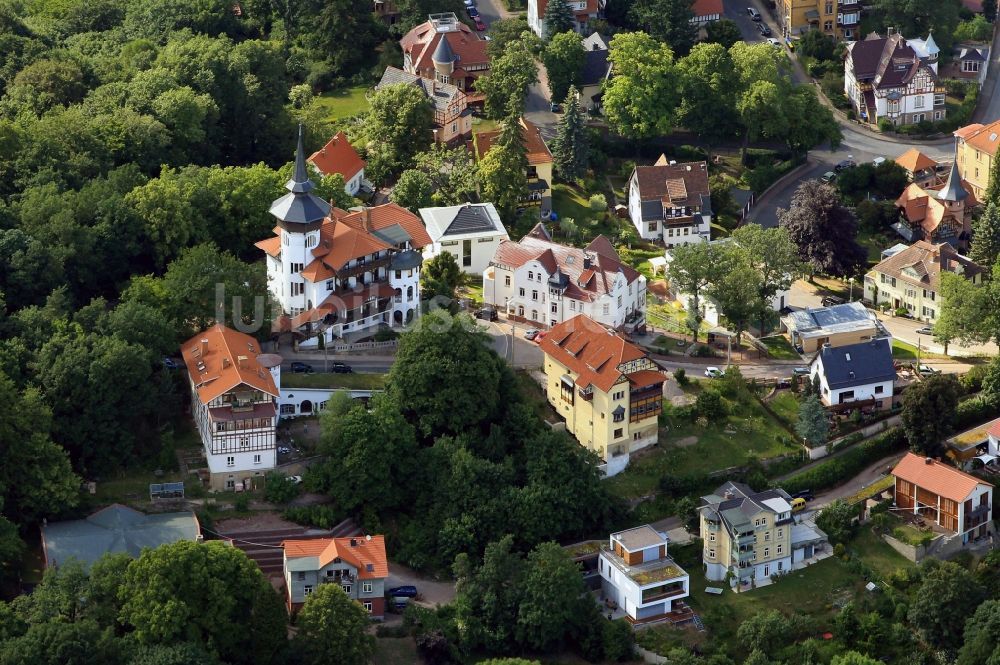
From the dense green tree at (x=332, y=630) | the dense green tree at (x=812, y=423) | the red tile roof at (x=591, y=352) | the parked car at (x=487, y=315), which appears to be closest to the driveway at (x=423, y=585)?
the dense green tree at (x=332, y=630)

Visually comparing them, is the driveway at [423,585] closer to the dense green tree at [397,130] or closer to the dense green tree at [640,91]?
the dense green tree at [397,130]

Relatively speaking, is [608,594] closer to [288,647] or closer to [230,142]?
[288,647]

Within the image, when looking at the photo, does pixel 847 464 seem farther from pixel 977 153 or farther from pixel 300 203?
pixel 977 153

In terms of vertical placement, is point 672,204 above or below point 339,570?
above

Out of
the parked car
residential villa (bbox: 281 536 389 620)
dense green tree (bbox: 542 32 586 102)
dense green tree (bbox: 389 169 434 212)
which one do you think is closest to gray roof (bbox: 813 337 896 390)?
the parked car

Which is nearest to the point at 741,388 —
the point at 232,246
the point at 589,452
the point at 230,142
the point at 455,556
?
the point at 589,452

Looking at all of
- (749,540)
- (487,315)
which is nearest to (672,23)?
(487,315)

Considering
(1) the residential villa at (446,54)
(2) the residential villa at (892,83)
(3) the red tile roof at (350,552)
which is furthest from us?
(2) the residential villa at (892,83)

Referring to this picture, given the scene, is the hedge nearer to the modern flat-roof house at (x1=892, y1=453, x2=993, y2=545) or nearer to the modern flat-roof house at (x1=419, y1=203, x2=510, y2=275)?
the modern flat-roof house at (x1=892, y1=453, x2=993, y2=545)
